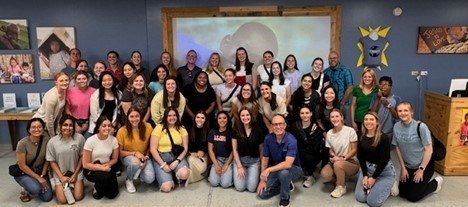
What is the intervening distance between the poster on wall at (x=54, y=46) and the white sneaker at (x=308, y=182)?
11.9ft

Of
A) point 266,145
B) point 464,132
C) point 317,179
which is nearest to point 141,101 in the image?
point 266,145

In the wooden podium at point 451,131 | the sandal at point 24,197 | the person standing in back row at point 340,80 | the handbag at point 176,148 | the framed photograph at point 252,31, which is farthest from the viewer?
the framed photograph at point 252,31

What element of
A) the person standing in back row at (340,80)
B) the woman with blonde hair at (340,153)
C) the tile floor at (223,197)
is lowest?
the tile floor at (223,197)

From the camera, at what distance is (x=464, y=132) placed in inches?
153

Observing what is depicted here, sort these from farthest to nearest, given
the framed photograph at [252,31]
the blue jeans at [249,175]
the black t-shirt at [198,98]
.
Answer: the framed photograph at [252,31] → the black t-shirt at [198,98] → the blue jeans at [249,175]

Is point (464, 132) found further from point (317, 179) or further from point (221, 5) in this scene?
point (221, 5)

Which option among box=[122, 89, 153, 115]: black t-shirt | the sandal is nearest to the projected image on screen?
box=[122, 89, 153, 115]: black t-shirt

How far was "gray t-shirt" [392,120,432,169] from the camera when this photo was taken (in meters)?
3.36

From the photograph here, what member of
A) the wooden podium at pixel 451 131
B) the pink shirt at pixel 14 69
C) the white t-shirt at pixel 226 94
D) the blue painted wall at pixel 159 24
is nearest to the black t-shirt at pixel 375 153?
the wooden podium at pixel 451 131

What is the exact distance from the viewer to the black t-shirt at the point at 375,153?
10.8ft

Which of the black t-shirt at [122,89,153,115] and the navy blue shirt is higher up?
the black t-shirt at [122,89,153,115]

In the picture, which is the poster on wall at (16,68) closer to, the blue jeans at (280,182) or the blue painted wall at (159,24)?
the blue painted wall at (159,24)

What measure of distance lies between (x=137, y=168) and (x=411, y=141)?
2668 mm

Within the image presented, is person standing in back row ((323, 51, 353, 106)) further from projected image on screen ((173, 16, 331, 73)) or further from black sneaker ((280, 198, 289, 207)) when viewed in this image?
black sneaker ((280, 198, 289, 207))
